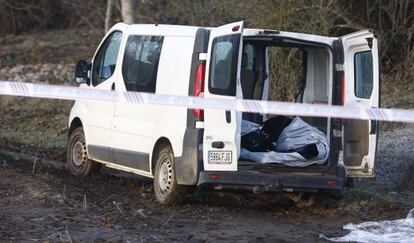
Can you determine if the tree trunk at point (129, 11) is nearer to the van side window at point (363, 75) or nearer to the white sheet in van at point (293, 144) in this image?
the white sheet in van at point (293, 144)

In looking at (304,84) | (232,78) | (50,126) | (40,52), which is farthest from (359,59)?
(40,52)

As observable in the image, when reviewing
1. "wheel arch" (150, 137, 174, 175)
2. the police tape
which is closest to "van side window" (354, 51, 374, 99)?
the police tape

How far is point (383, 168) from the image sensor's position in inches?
469

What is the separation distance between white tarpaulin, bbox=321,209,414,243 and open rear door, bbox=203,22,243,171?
56.6 inches

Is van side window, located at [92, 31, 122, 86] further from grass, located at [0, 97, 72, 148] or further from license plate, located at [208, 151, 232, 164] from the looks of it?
grass, located at [0, 97, 72, 148]

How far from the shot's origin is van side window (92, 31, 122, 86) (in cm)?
1081

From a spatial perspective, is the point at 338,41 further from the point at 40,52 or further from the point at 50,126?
the point at 40,52

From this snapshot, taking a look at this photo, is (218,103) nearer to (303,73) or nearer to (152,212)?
(152,212)

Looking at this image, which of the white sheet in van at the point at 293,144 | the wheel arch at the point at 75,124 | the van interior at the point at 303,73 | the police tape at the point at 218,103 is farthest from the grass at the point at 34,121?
the police tape at the point at 218,103

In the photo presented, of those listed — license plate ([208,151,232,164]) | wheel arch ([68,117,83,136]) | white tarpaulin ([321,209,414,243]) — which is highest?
wheel arch ([68,117,83,136])

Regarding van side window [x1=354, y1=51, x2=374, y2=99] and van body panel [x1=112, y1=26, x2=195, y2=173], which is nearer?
van body panel [x1=112, y1=26, x2=195, y2=173]

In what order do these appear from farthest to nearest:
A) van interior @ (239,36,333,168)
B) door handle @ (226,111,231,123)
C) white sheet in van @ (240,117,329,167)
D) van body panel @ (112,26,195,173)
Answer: van interior @ (239,36,333,168)
white sheet in van @ (240,117,329,167)
van body panel @ (112,26,195,173)
door handle @ (226,111,231,123)

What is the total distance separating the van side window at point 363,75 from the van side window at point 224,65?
1798 mm

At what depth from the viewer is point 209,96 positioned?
8883 millimetres
